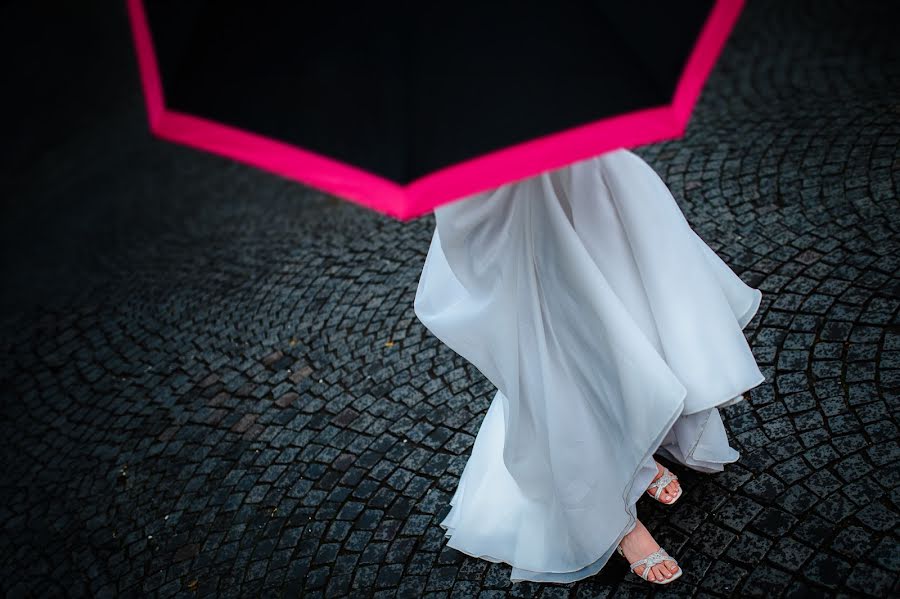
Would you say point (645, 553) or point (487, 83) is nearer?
point (487, 83)

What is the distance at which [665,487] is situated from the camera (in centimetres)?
351

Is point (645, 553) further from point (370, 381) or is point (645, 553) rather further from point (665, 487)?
point (370, 381)

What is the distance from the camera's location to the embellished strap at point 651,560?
3.25 m

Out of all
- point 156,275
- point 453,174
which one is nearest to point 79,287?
point 156,275

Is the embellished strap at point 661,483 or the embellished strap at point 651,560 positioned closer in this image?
the embellished strap at point 651,560

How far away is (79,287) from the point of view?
6.89m

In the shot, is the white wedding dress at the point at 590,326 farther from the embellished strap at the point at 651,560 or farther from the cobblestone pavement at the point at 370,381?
the cobblestone pavement at the point at 370,381

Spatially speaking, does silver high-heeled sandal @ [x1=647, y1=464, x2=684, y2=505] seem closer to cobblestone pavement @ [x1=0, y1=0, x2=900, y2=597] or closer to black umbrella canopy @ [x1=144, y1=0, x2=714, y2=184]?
cobblestone pavement @ [x1=0, y1=0, x2=900, y2=597]

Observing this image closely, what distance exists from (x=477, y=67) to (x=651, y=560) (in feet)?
Result: 7.29

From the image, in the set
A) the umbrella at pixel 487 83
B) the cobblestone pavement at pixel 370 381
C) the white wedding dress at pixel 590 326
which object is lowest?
the cobblestone pavement at pixel 370 381

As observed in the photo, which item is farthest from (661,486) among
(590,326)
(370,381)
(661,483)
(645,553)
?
(370,381)

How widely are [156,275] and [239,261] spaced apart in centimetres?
77

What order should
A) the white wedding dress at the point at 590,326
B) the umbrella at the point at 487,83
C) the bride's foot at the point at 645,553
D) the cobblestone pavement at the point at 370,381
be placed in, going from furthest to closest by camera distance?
the cobblestone pavement at the point at 370,381 → the bride's foot at the point at 645,553 → the white wedding dress at the point at 590,326 → the umbrella at the point at 487,83

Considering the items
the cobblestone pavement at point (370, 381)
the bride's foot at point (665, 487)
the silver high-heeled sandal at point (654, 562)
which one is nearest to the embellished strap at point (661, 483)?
the bride's foot at point (665, 487)
